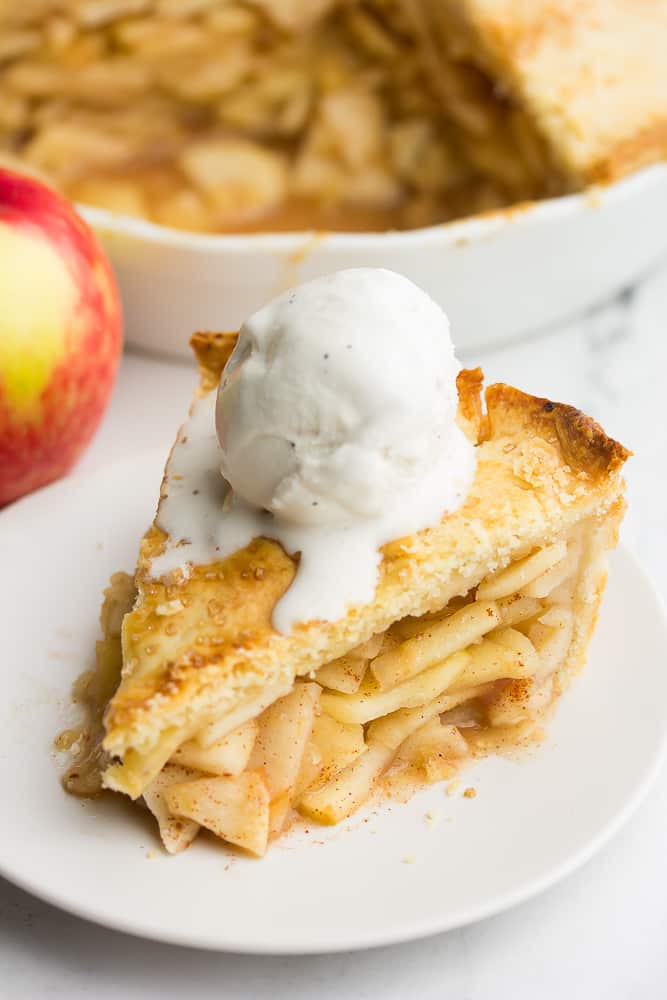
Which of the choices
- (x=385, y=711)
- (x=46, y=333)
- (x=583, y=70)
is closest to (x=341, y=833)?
(x=385, y=711)

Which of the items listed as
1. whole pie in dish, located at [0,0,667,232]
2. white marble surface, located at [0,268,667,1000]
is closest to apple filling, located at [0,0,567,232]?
whole pie in dish, located at [0,0,667,232]

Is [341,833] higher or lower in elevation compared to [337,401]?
lower

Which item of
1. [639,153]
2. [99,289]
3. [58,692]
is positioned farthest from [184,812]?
[639,153]

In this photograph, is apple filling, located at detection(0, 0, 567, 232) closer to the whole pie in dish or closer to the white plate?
the whole pie in dish

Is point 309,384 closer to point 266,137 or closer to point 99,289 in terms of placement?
point 99,289

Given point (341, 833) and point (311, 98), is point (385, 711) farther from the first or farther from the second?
point (311, 98)

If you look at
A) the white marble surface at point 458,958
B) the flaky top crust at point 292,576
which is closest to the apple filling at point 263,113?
the flaky top crust at point 292,576
